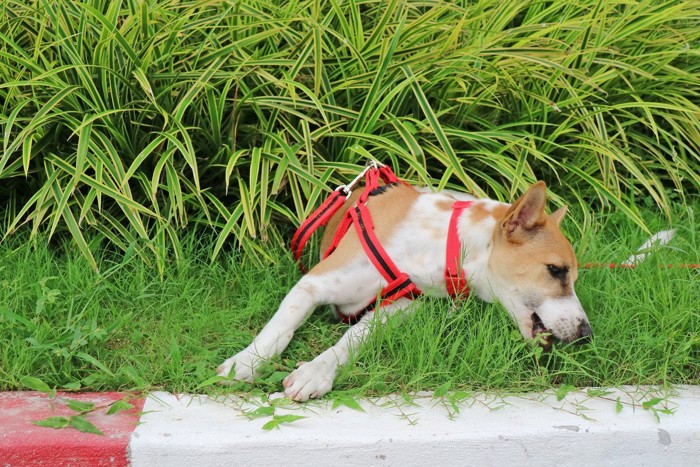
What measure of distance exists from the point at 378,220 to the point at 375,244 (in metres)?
0.18

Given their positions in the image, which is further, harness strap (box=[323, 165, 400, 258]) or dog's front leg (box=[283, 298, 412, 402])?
harness strap (box=[323, 165, 400, 258])

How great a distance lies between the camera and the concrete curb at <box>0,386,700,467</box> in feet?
8.36

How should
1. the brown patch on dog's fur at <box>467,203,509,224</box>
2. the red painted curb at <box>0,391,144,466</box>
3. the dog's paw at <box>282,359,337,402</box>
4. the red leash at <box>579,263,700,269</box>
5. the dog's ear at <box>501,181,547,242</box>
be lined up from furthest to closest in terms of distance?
the red leash at <box>579,263,700,269</box>
the brown patch on dog's fur at <box>467,203,509,224</box>
the dog's ear at <box>501,181,547,242</box>
the dog's paw at <box>282,359,337,402</box>
the red painted curb at <box>0,391,144,466</box>

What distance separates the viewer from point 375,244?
10.7 feet

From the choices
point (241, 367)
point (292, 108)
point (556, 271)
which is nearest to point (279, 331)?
point (241, 367)

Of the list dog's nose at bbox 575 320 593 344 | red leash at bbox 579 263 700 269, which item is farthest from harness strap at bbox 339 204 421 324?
red leash at bbox 579 263 700 269

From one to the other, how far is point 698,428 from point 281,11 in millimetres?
2720

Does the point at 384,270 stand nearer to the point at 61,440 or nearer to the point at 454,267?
the point at 454,267

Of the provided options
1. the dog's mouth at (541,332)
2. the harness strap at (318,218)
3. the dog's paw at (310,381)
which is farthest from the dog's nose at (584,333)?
the harness strap at (318,218)

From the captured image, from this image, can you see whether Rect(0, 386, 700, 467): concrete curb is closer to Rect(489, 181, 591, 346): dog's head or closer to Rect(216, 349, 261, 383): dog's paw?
Rect(216, 349, 261, 383): dog's paw

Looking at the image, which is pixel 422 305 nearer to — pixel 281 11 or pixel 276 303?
pixel 276 303

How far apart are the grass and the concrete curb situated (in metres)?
0.13

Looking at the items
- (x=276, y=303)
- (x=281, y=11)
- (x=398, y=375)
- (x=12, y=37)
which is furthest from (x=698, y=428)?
(x=12, y=37)

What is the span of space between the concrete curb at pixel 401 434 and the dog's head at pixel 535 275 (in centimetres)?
28
